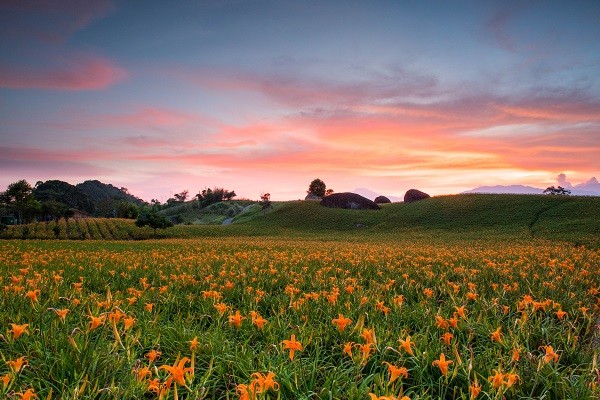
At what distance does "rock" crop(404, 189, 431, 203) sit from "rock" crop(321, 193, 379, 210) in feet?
30.1

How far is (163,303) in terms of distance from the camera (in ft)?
19.0

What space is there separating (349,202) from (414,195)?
17225mm

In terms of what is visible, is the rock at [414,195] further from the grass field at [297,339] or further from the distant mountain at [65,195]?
the distant mountain at [65,195]

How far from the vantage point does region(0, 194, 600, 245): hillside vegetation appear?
162 ft

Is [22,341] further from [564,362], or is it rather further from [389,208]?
[389,208]

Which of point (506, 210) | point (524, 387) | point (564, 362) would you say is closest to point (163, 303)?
point (524, 387)

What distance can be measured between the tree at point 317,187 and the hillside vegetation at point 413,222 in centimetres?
3481

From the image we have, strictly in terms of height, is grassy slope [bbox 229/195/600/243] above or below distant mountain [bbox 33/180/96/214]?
below

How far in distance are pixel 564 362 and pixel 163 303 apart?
5.62 meters

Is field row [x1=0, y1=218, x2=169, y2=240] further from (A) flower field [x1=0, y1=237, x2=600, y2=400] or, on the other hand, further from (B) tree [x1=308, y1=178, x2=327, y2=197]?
(B) tree [x1=308, y1=178, x2=327, y2=197]

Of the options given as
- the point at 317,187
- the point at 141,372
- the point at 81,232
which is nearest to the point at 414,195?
the point at 317,187

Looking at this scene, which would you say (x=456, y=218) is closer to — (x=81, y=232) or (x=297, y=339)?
(x=297, y=339)

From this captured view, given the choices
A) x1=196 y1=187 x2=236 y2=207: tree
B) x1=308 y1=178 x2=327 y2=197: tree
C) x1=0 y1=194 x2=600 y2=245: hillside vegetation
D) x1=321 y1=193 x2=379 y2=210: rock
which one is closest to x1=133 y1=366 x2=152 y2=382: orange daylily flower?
x1=0 y1=194 x2=600 y2=245: hillside vegetation

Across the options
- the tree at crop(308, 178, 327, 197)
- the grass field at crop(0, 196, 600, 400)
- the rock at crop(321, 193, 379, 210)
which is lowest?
the grass field at crop(0, 196, 600, 400)
